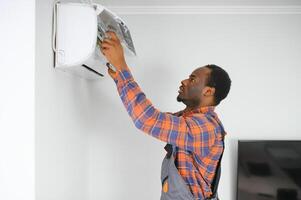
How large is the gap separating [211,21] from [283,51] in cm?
51

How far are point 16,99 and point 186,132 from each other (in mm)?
567

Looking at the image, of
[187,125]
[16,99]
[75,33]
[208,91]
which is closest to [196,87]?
[208,91]

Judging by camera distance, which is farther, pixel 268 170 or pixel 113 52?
pixel 268 170

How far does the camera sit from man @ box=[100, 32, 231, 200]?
0.89m

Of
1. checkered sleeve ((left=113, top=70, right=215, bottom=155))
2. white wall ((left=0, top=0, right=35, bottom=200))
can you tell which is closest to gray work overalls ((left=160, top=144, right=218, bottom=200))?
checkered sleeve ((left=113, top=70, right=215, bottom=155))

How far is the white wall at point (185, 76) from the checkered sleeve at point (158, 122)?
2.32 feet

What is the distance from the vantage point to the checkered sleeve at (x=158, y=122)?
0.88m

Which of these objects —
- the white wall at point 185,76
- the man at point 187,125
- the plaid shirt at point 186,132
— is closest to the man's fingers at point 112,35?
the man at point 187,125

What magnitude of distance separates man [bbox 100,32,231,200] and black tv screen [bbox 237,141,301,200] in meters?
0.55

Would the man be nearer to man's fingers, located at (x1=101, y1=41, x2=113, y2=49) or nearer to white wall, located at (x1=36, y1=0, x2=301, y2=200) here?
man's fingers, located at (x1=101, y1=41, x2=113, y2=49)

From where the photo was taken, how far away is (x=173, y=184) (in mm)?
1019

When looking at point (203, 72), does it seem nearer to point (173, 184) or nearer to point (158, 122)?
point (158, 122)

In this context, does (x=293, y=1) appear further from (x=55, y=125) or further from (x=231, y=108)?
(x=55, y=125)

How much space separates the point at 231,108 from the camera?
5.33 feet
